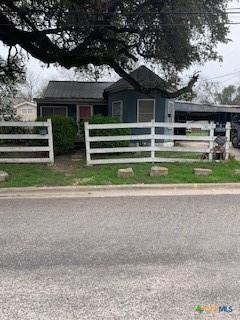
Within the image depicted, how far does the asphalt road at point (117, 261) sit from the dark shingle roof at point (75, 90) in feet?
45.0

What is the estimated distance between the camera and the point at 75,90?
2009cm

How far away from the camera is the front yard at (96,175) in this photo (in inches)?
309

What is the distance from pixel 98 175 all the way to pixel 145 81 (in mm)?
7621

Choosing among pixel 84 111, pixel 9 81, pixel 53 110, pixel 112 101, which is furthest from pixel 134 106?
pixel 9 81

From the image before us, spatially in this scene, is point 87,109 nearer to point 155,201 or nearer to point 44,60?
point 44,60

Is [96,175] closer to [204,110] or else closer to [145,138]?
[145,138]

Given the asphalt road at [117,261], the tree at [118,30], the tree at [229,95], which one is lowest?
the asphalt road at [117,261]

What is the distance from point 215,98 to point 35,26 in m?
56.4

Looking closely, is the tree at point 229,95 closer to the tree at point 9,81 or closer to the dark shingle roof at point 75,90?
the dark shingle roof at point 75,90

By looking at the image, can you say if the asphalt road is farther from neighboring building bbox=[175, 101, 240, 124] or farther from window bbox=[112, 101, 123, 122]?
neighboring building bbox=[175, 101, 240, 124]

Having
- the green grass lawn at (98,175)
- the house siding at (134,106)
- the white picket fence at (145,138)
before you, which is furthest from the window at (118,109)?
the green grass lawn at (98,175)

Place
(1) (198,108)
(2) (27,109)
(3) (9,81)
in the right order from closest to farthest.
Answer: (3) (9,81) < (1) (198,108) < (2) (27,109)

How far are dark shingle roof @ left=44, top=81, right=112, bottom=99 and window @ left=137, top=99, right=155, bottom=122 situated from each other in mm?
4148

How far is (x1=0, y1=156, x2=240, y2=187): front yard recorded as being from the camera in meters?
7.86
